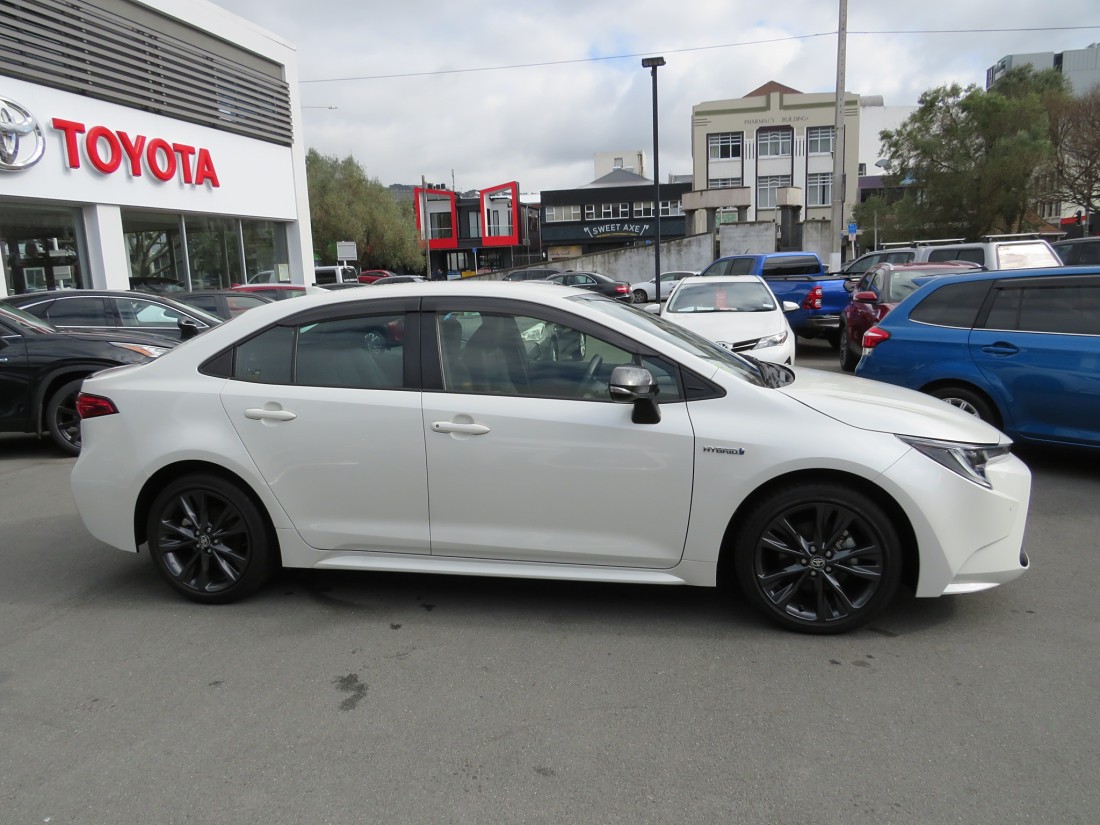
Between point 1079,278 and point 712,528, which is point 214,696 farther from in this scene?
point 1079,278

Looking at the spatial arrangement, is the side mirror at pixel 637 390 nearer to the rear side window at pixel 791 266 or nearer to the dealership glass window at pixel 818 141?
the rear side window at pixel 791 266

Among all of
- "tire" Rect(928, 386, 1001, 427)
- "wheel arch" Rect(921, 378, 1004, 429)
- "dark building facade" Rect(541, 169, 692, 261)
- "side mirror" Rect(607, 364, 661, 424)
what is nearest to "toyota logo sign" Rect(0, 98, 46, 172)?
"side mirror" Rect(607, 364, 661, 424)

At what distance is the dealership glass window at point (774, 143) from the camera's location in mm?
65812

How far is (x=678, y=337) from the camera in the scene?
14.0ft

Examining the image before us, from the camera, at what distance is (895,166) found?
3406 centimetres

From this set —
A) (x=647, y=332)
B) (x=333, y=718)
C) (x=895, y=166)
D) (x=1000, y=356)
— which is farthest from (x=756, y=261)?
(x=895, y=166)

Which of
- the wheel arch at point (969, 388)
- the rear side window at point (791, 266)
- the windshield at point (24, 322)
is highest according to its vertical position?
the rear side window at point (791, 266)

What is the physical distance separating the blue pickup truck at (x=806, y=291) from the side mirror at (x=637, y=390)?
11.9 meters

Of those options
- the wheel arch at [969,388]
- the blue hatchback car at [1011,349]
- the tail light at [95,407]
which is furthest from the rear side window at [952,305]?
the tail light at [95,407]

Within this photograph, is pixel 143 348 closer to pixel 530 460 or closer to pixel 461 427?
pixel 461 427

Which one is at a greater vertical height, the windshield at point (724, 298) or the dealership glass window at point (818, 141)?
the dealership glass window at point (818, 141)

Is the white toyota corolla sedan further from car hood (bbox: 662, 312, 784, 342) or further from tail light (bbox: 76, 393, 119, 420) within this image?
car hood (bbox: 662, 312, 784, 342)

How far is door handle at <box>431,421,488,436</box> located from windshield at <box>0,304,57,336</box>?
6.31m

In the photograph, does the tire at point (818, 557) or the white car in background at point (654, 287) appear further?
the white car in background at point (654, 287)
